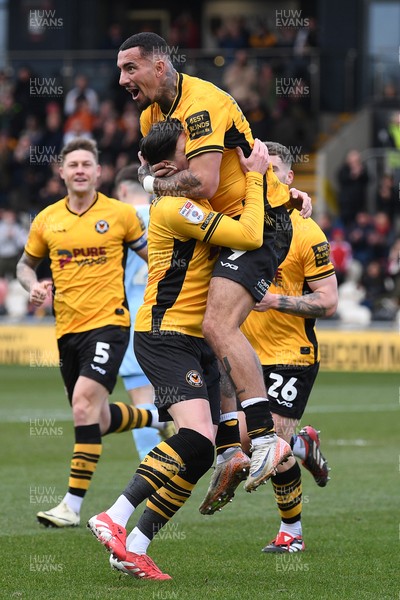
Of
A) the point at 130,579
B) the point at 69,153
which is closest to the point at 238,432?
the point at 130,579

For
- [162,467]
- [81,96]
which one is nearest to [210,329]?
[162,467]

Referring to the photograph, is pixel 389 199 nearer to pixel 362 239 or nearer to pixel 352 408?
pixel 362 239

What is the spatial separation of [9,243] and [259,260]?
794 inches

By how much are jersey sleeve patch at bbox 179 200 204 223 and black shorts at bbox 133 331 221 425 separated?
63 cm

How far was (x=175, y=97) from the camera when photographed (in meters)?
6.91

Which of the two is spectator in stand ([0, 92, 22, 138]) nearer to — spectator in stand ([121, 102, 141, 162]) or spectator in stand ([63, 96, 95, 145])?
spectator in stand ([63, 96, 95, 145])

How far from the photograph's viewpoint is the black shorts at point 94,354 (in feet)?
30.2

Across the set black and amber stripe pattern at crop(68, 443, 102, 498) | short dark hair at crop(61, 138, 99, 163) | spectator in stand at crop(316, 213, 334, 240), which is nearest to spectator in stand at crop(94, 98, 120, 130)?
spectator in stand at crop(316, 213, 334, 240)

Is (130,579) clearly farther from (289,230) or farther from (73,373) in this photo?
(73,373)

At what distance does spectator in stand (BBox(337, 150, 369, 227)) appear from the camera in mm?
25984

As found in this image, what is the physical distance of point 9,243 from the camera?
26.7 meters

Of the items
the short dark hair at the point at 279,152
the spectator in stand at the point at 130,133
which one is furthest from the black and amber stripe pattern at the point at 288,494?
the spectator in stand at the point at 130,133

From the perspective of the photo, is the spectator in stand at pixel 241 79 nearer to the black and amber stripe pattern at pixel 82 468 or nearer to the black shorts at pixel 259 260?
the black and amber stripe pattern at pixel 82 468

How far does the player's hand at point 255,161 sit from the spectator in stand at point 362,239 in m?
17.5
